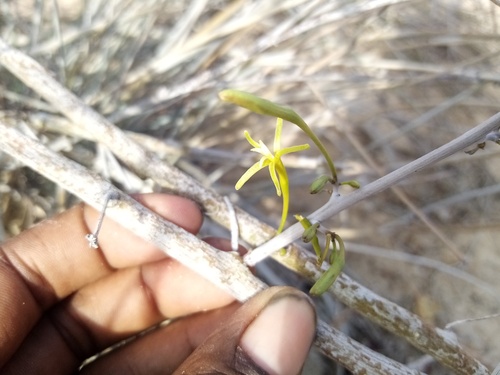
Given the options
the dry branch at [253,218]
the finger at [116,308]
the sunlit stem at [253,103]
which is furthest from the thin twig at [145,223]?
the sunlit stem at [253,103]

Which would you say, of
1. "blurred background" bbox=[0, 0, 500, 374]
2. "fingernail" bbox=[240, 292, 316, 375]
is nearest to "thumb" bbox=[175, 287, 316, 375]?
"fingernail" bbox=[240, 292, 316, 375]

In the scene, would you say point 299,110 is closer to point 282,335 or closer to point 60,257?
point 60,257

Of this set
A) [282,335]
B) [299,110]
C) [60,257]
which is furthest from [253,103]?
[299,110]

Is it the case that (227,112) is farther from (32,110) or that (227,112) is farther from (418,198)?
(418,198)

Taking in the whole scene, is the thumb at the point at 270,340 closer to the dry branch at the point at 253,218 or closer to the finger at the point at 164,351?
the dry branch at the point at 253,218

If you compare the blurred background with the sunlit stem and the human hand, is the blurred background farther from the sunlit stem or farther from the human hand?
the sunlit stem

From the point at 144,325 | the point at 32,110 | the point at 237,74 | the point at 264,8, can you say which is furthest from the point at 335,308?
the point at 32,110
